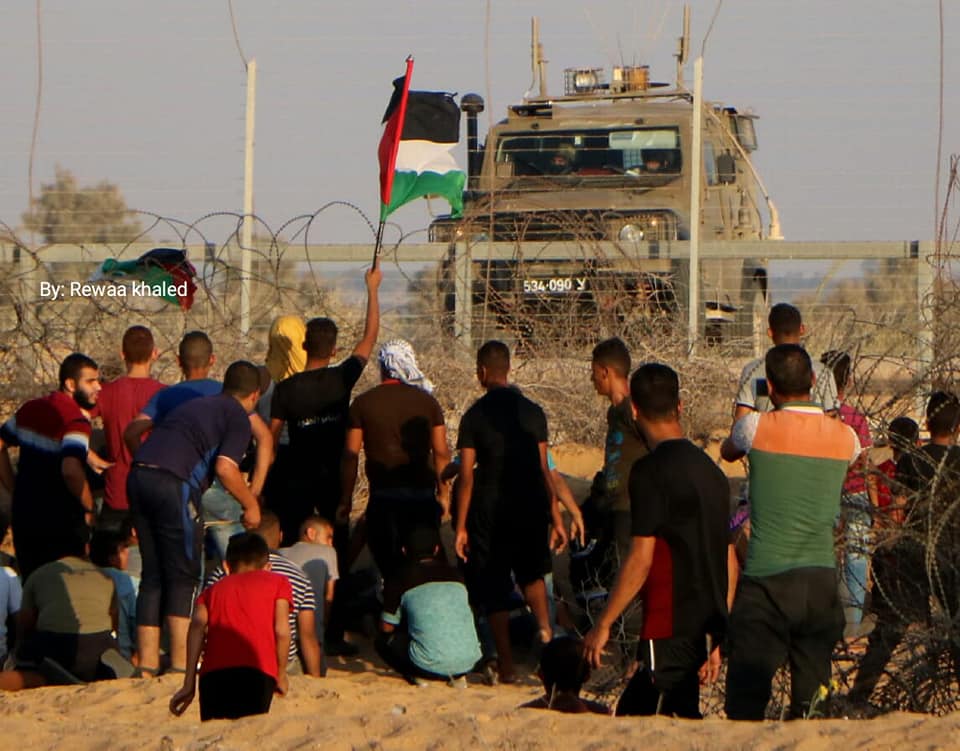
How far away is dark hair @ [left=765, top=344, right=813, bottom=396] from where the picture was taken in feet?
17.5

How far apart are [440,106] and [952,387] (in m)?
4.01

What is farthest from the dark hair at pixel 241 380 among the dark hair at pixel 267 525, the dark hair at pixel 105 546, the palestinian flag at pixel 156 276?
the palestinian flag at pixel 156 276

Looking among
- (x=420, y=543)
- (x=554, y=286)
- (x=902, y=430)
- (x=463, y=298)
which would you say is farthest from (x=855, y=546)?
(x=463, y=298)

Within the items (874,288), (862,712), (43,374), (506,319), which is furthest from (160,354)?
(862,712)

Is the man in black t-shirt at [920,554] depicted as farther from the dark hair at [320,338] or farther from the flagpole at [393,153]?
the flagpole at [393,153]

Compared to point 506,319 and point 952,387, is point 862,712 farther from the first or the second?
point 506,319

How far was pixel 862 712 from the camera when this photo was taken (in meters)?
6.04

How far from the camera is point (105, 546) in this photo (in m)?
7.75

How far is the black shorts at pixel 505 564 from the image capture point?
24.6ft

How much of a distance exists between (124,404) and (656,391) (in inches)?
141

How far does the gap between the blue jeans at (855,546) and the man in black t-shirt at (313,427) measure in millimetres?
2676

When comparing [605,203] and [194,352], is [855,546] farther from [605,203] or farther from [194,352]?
[605,203]

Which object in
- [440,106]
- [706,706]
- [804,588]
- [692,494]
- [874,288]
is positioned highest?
[440,106]

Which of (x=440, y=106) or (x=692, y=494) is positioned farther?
(x=440, y=106)
